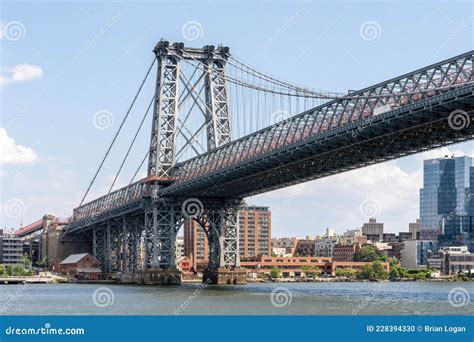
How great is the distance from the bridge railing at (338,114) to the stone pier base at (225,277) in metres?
12.0

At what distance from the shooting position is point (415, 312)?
62750 millimetres

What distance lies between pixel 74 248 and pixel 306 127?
300ft

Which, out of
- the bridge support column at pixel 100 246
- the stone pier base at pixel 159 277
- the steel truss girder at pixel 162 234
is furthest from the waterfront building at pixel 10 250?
the stone pier base at pixel 159 277

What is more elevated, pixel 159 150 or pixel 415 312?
pixel 159 150

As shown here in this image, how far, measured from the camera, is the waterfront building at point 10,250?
183 meters

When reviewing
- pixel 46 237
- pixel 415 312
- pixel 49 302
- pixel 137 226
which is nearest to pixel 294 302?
pixel 415 312

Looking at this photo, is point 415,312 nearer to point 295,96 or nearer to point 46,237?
point 295,96

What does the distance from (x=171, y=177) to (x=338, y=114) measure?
35.8 metres

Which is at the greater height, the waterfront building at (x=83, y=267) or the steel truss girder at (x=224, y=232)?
the steel truss girder at (x=224, y=232)

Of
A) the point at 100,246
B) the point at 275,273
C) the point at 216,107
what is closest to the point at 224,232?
the point at 216,107

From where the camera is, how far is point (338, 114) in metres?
80.4

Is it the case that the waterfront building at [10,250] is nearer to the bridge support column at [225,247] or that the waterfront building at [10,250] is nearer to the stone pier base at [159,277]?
the bridge support column at [225,247]

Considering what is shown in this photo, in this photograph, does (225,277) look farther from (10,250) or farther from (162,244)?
(10,250)

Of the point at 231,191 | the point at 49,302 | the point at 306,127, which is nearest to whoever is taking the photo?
the point at 49,302
